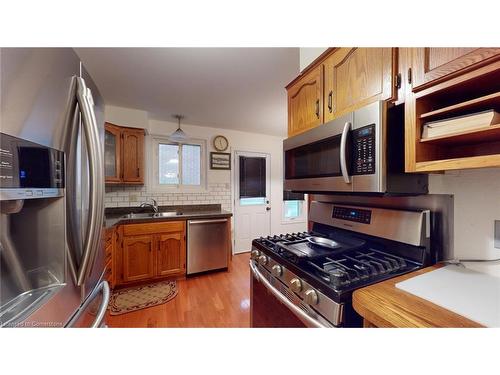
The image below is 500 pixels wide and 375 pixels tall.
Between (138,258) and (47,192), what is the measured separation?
2108 mm

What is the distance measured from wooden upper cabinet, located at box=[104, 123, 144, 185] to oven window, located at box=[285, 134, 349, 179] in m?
2.22

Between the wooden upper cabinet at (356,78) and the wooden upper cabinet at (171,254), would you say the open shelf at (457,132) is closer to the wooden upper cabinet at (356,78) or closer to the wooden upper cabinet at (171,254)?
the wooden upper cabinet at (356,78)

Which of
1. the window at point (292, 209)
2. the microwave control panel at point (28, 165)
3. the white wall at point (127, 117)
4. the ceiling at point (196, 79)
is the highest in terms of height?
the ceiling at point (196, 79)

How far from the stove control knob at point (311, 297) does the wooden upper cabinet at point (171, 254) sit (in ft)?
6.80

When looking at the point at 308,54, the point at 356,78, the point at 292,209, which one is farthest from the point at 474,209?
the point at 292,209

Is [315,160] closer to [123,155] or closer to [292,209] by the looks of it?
[123,155]

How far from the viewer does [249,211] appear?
375 centimetres

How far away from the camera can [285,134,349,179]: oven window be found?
988 mm

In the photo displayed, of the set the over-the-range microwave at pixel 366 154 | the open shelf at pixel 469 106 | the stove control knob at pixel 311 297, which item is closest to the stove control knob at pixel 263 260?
the stove control knob at pixel 311 297

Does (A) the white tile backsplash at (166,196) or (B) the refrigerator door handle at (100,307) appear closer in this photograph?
(B) the refrigerator door handle at (100,307)

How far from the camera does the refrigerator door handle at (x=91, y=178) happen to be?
614 millimetres

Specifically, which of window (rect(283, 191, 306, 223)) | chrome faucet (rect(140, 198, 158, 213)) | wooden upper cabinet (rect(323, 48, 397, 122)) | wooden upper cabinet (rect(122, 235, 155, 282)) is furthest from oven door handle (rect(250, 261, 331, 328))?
window (rect(283, 191, 306, 223))
